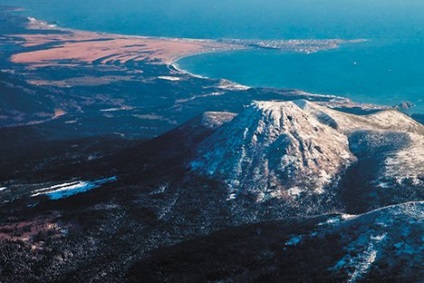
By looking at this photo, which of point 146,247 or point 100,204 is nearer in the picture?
point 146,247

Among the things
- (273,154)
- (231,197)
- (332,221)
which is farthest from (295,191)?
(332,221)

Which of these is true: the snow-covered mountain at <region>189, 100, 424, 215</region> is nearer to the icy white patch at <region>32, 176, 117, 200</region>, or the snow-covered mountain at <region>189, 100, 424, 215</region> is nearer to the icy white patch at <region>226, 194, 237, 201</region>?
the icy white patch at <region>226, 194, 237, 201</region>

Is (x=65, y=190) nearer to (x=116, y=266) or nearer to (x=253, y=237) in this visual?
(x=116, y=266)

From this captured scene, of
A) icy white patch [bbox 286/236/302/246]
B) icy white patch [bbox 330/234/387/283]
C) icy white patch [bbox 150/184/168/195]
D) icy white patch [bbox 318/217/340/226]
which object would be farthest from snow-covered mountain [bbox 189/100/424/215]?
icy white patch [bbox 330/234/387/283]

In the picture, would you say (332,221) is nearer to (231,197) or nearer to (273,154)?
(231,197)

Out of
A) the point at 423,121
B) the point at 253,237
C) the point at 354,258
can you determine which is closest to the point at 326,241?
the point at 354,258

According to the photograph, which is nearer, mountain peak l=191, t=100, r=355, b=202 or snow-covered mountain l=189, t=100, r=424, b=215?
snow-covered mountain l=189, t=100, r=424, b=215
